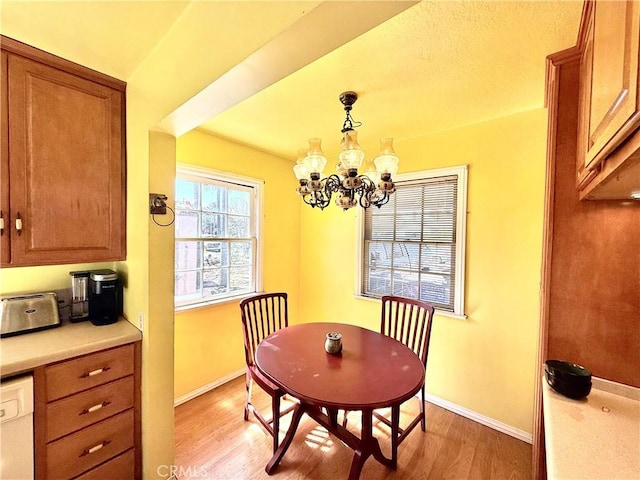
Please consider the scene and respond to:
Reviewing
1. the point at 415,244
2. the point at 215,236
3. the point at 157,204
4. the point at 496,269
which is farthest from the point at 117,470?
the point at 496,269

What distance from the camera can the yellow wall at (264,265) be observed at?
2398 mm

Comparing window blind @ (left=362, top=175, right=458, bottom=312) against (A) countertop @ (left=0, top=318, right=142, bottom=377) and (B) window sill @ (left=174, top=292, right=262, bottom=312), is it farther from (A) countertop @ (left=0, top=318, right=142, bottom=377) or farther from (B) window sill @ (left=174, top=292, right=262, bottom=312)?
(A) countertop @ (left=0, top=318, right=142, bottom=377)

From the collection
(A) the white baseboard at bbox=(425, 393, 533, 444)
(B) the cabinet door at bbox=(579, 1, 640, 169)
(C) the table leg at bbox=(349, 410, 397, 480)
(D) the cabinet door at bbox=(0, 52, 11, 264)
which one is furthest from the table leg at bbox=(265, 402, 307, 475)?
(B) the cabinet door at bbox=(579, 1, 640, 169)

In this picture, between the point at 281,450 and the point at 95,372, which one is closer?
the point at 95,372

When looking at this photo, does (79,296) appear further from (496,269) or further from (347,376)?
(496,269)

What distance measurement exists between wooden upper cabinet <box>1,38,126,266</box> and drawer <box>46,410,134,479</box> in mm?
875

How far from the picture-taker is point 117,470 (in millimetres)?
1461

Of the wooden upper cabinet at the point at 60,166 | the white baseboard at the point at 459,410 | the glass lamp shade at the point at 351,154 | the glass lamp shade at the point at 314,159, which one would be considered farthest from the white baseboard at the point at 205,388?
the glass lamp shade at the point at 351,154

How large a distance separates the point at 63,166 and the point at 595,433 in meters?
2.54

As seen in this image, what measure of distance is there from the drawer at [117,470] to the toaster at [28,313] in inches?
31.5

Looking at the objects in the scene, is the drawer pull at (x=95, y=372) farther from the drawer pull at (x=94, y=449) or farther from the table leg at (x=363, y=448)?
the table leg at (x=363, y=448)

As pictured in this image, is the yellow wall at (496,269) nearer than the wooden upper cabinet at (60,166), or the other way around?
the wooden upper cabinet at (60,166)

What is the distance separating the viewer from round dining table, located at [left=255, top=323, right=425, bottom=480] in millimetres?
1269

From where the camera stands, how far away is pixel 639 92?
0.52 metres
